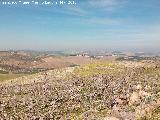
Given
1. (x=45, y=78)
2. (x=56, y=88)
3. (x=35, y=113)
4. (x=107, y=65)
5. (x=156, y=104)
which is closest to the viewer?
(x=156, y=104)

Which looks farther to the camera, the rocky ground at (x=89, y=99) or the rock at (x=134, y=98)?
the rock at (x=134, y=98)

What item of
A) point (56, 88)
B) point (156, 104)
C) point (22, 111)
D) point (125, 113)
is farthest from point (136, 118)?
point (56, 88)

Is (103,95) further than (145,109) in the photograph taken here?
Yes

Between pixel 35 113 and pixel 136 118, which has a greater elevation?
pixel 136 118

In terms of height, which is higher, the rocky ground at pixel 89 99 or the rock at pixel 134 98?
the rock at pixel 134 98

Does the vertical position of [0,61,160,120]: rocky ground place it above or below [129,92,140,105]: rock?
below

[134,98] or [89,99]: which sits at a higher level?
[134,98]

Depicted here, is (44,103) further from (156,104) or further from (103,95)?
(156,104)

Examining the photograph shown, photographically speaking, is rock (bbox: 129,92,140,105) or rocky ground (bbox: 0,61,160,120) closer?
rocky ground (bbox: 0,61,160,120)
